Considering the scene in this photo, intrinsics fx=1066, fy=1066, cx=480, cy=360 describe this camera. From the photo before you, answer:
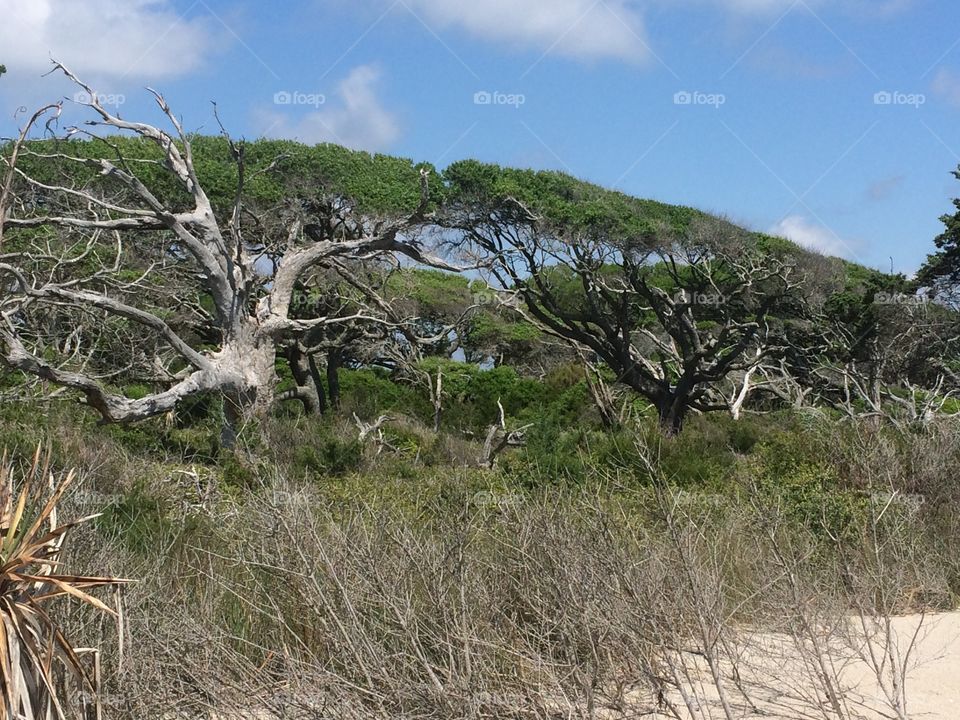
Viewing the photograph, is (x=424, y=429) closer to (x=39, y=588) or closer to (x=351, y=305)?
(x=351, y=305)

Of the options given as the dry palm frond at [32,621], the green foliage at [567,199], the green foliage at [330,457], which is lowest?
the dry palm frond at [32,621]

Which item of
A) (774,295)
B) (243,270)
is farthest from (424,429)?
(774,295)

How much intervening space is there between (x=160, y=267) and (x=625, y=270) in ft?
31.5

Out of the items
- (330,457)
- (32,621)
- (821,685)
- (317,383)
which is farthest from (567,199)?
(32,621)

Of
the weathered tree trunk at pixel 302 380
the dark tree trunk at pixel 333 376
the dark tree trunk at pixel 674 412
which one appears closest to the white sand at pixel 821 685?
the dark tree trunk at pixel 674 412

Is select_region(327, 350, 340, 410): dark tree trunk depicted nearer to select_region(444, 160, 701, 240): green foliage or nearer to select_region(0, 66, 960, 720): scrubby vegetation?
select_region(0, 66, 960, 720): scrubby vegetation

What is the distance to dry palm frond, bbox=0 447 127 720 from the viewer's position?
449 centimetres

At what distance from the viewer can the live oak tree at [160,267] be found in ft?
43.9

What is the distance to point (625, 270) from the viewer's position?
900 inches

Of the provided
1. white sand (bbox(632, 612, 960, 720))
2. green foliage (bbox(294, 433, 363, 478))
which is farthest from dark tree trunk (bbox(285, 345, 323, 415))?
white sand (bbox(632, 612, 960, 720))

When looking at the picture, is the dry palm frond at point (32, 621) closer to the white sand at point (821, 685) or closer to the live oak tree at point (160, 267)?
the white sand at point (821, 685)

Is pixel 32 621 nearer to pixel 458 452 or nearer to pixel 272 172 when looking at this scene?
pixel 458 452

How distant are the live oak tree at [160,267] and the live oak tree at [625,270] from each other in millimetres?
2603

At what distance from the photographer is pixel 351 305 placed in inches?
858
